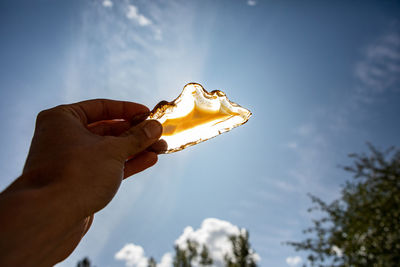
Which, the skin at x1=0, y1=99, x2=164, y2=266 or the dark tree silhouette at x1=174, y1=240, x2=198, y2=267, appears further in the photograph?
the dark tree silhouette at x1=174, y1=240, x2=198, y2=267

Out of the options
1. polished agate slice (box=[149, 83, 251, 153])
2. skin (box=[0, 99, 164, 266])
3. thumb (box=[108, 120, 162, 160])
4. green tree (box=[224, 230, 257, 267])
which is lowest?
skin (box=[0, 99, 164, 266])

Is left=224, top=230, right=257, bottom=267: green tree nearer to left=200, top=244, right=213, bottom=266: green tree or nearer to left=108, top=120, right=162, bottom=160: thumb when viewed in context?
left=200, top=244, right=213, bottom=266: green tree


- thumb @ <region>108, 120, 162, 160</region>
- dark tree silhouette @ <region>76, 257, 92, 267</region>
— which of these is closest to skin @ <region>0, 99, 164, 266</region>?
thumb @ <region>108, 120, 162, 160</region>

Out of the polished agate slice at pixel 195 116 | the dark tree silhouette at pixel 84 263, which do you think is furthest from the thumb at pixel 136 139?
the dark tree silhouette at pixel 84 263

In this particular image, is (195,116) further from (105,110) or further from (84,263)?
(84,263)

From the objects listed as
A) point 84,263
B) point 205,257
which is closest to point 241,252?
point 205,257

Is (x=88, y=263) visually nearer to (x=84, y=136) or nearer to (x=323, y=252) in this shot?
(x=323, y=252)
